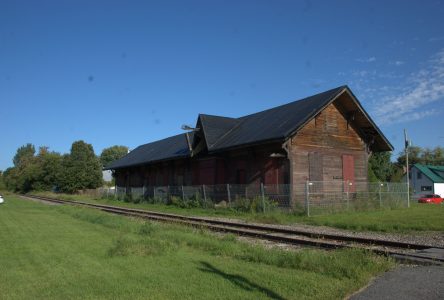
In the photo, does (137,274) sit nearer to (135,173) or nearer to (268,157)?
(268,157)

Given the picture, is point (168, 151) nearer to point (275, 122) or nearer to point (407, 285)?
point (275, 122)

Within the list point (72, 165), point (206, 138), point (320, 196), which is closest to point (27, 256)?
point (320, 196)

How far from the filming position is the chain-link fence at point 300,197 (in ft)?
72.7

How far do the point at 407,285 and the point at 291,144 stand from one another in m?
18.3

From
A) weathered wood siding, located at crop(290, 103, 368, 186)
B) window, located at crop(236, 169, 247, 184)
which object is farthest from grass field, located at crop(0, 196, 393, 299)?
window, located at crop(236, 169, 247, 184)

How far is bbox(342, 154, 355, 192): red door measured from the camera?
89.8 ft

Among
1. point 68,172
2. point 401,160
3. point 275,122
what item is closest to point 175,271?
point 275,122

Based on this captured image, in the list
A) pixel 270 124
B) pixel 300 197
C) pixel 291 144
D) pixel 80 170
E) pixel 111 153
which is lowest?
pixel 300 197

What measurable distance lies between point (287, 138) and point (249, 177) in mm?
4871

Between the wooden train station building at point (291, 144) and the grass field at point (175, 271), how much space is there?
1397 cm

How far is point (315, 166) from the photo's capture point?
25.8m

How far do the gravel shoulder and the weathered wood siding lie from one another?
17.4m

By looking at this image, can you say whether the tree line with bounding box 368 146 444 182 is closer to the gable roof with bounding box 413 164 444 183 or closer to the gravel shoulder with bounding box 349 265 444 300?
the gable roof with bounding box 413 164 444 183

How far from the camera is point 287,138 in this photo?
23.0 metres
